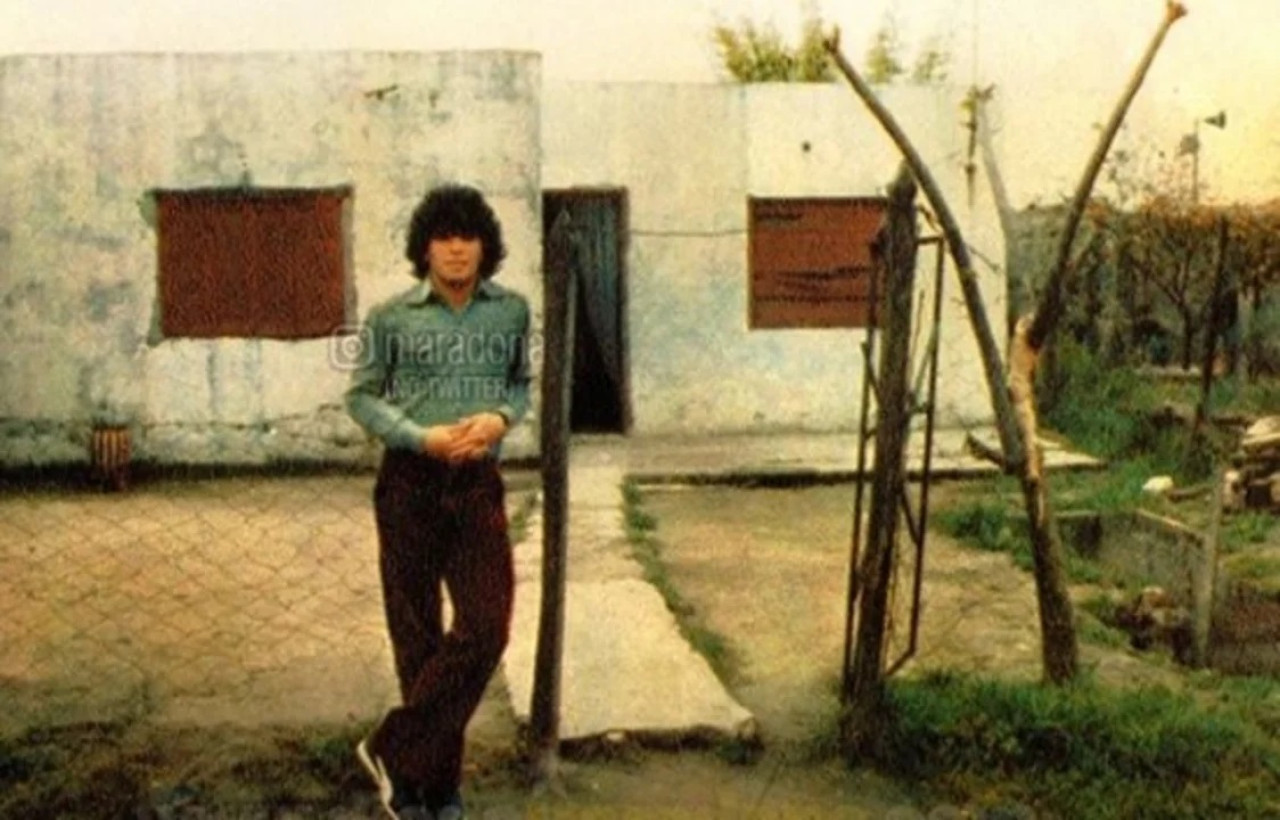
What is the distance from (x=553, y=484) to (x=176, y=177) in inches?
328

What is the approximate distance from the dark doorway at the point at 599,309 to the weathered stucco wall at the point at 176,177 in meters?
2.46

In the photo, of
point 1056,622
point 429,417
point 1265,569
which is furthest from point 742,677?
point 1265,569

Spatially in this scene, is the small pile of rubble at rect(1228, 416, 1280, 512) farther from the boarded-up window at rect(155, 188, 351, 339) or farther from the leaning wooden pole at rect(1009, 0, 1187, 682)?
the boarded-up window at rect(155, 188, 351, 339)

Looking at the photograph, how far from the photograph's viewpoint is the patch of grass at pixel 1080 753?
4.66m

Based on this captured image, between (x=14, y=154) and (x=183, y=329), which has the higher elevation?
(x=14, y=154)

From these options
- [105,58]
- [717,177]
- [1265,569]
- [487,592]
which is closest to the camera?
[487,592]

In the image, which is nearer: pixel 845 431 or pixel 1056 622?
pixel 1056 622

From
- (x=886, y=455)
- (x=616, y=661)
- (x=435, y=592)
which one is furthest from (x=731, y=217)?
(x=435, y=592)

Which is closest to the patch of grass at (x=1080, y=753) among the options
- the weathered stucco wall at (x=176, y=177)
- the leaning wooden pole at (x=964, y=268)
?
the leaning wooden pole at (x=964, y=268)

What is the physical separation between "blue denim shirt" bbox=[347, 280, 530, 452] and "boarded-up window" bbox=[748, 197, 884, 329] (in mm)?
10464

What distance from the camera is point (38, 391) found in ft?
39.6

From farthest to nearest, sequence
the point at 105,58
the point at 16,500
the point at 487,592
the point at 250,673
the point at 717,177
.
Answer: the point at 717,177 < the point at 105,58 < the point at 16,500 < the point at 250,673 < the point at 487,592

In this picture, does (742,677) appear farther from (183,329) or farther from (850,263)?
(850,263)

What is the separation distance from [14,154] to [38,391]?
185 centimetres
